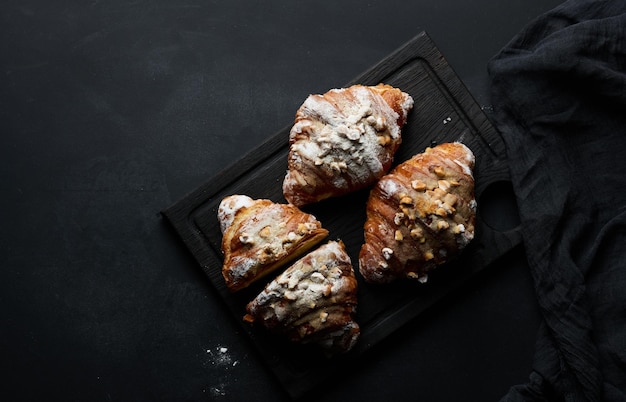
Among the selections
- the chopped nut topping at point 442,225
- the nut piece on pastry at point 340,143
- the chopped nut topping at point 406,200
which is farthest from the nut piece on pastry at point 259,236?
the chopped nut topping at point 442,225

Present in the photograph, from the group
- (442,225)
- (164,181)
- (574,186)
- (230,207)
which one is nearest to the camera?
(442,225)

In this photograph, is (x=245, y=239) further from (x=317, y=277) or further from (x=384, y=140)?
(x=384, y=140)

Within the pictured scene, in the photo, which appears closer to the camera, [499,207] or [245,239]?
[245,239]

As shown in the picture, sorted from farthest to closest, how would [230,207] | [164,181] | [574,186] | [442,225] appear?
[164,181]
[574,186]
[230,207]
[442,225]

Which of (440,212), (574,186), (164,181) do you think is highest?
(164,181)

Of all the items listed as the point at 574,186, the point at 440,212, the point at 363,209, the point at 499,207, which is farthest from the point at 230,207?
the point at 574,186

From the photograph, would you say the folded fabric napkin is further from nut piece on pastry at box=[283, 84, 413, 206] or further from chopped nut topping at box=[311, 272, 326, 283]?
chopped nut topping at box=[311, 272, 326, 283]
